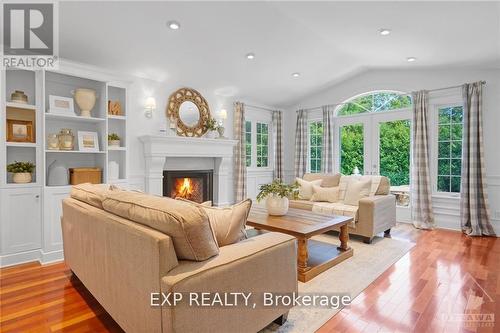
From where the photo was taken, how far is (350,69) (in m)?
5.41

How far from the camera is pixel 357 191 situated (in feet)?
13.9

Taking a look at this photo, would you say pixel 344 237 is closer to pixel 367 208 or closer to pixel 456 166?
pixel 367 208

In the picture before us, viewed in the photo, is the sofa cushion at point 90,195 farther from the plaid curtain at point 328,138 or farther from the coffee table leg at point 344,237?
the plaid curtain at point 328,138

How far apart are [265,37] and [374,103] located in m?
2.88

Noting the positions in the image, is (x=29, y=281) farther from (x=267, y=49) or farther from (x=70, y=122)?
(x=267, y=49)

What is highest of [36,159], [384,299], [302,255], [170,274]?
[36,159]

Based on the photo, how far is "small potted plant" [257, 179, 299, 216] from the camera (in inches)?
130

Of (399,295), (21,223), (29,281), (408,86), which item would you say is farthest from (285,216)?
(408,86)

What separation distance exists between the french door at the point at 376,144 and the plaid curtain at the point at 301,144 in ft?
2.31

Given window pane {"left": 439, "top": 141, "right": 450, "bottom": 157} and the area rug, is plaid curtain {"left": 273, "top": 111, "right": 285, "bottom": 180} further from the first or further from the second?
window pane {"left": 439, "top": 141, "right": 450, "bottom": 157}

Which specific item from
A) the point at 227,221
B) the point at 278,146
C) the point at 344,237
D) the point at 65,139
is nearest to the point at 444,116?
the point at 344,237

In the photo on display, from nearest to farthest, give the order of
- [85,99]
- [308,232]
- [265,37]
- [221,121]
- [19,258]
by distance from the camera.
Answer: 1. [308,232]
2. [19,258]
3. [85,99]
4. [265,37]
5. [221,121]

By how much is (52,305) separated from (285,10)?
3.82 metres

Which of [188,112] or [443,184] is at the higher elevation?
[188,112]
